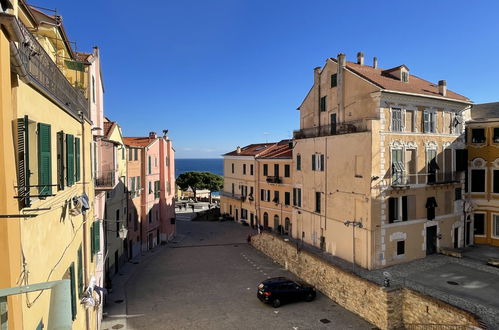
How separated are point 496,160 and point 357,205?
45.6 feet

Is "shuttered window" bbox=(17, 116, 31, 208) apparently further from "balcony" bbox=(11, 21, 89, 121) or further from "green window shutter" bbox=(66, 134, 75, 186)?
"green window shutter" bbox=(66, 134, 75, 186)

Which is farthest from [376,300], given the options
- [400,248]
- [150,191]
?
[150,191]

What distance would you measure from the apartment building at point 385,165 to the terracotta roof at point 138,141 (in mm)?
19829

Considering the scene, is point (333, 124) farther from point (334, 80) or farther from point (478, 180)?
point (478, 180)

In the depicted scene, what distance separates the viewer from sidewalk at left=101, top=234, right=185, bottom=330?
20656 millimetres

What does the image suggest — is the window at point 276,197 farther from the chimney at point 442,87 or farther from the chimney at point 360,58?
the chimney at point 442,87

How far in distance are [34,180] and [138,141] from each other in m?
35.2

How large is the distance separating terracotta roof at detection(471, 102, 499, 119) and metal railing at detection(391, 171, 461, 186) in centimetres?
669

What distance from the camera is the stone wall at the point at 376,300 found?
17328mm

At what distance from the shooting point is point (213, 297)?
24.5 meters

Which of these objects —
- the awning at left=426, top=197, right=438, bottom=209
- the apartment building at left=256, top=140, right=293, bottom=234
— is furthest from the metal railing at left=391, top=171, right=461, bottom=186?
the apartment building at left=256, top=140, right=293, bottom=234

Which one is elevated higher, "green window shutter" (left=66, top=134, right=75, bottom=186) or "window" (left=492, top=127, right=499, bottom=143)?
"window" (left=492, top=127, right=499, bottom=143)

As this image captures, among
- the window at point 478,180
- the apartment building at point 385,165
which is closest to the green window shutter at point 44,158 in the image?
the apartment building at point 385,165

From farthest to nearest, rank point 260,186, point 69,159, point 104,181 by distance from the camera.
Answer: point 260,186, point 104,181, point 69,159
